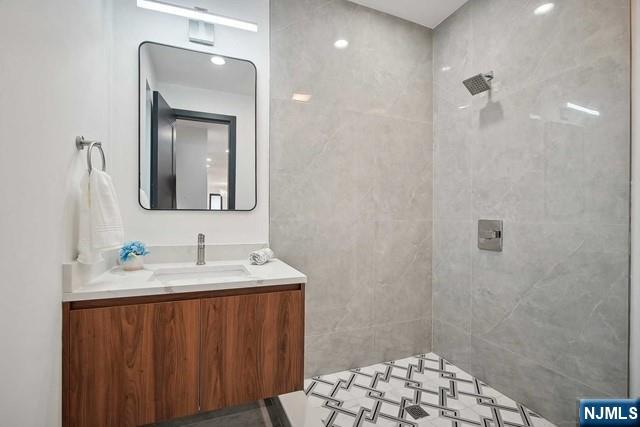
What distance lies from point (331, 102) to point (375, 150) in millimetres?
465

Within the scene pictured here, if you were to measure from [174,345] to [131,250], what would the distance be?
1.88ft

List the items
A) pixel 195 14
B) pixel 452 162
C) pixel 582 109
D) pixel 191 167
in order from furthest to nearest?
pixel 452 162, pixel 191 167, pixel 195 14, pixel 582 109

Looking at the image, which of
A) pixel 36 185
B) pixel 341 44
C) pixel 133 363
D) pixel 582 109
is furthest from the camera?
pixel 341 44

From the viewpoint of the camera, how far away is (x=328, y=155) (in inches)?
81.6

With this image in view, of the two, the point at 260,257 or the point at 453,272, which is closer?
the point at 260,257

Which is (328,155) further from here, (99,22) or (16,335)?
(16,335)

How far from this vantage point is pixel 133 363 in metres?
1.16

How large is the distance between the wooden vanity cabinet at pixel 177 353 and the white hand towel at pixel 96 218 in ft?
0.67

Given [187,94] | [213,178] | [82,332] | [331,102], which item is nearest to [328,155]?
[331,102]

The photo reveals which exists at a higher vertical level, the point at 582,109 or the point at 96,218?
the point at 582,109

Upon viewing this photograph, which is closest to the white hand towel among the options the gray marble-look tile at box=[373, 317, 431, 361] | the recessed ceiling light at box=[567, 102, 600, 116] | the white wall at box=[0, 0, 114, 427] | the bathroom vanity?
the white wall at box=[0, 0, 114, 427]

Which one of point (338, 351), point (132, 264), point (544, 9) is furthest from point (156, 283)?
point (544, 9)

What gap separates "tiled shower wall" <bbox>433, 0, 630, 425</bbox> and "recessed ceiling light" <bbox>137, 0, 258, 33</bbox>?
151 centimetres
